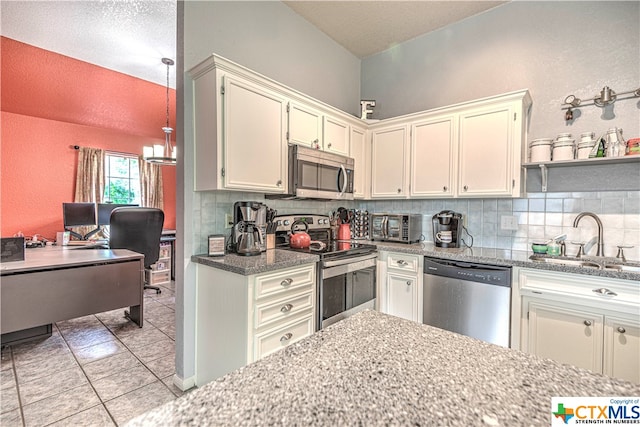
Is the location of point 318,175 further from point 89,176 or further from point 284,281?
point 89,176

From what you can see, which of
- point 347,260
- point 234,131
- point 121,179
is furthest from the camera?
point 121,179

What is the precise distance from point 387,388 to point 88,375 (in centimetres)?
270

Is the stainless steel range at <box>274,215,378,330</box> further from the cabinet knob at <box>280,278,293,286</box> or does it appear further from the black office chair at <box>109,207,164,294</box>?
the black office chair at <box>109,207,164,294</box>

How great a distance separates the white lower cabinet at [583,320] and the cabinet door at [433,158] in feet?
3.39

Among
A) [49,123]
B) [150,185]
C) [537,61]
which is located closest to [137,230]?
[150,185]

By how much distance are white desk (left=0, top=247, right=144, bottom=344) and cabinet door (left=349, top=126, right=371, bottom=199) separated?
2446 mm

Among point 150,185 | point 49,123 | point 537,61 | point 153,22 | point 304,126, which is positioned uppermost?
point 153,22

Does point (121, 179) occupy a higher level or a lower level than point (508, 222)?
higher

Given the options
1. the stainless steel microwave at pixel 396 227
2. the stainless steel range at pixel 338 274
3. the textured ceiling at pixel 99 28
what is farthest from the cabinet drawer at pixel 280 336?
the textured ceiling at pixel 99 28

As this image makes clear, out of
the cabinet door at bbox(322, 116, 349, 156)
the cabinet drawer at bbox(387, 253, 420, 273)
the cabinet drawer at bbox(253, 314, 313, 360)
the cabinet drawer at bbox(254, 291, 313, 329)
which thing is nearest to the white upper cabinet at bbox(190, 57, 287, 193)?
the cabinet door at bbox(322, 116, 349, 156)

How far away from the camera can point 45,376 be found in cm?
223

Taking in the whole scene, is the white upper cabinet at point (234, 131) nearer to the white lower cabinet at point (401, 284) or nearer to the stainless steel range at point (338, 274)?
the stainless steel range at point (338, 274)

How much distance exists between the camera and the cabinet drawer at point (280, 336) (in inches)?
69.8

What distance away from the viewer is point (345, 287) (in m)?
2.41
